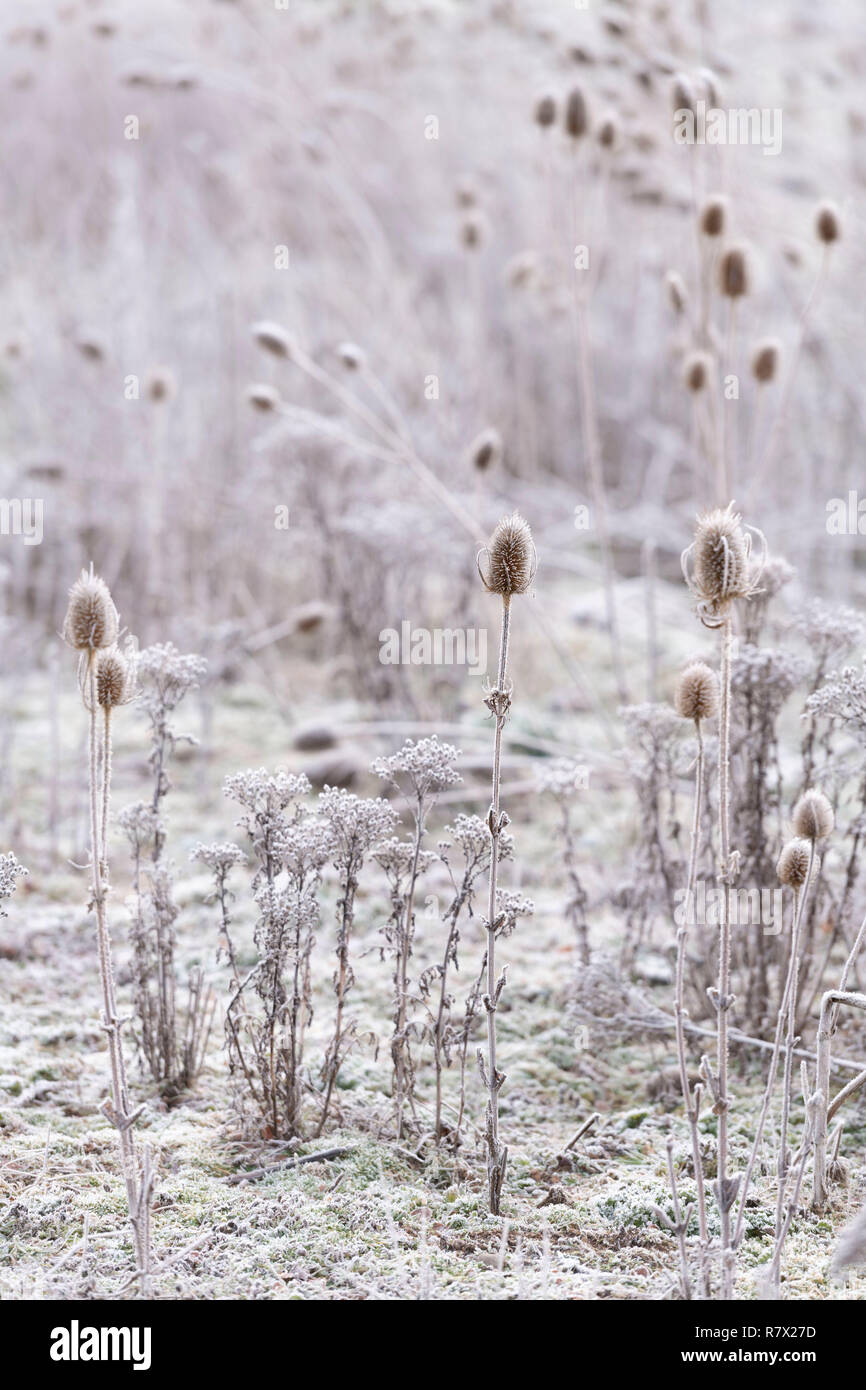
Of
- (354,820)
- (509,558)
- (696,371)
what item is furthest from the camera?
(696,371)

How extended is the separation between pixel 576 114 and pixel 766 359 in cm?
85

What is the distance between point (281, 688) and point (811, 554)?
89.8 inches

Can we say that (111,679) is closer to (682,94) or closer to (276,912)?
(276,912)

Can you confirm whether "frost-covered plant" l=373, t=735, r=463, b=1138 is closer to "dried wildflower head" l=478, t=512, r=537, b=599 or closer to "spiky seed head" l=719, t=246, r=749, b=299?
"dried wildflower head" l=478, t=512, r=537, b=599

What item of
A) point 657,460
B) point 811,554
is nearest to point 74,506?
point 657,460

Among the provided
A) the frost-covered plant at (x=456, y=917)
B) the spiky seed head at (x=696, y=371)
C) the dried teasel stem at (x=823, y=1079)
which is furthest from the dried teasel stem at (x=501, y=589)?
the spiky seed head at (x=696, y=371)

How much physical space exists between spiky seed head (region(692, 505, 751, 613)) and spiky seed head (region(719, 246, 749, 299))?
161 cm

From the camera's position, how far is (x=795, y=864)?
5.49ft

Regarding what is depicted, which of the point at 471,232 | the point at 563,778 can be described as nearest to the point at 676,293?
the point at 471,232

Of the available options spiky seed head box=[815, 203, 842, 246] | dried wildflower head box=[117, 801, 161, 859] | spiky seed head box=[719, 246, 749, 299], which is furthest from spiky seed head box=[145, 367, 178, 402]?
dried wildflower head box=[117, 801, 161, 859]

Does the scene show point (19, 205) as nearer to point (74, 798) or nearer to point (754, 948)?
point (74, 798)

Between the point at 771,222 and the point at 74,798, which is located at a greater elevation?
the point at 771,222

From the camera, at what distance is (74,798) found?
3.56m
